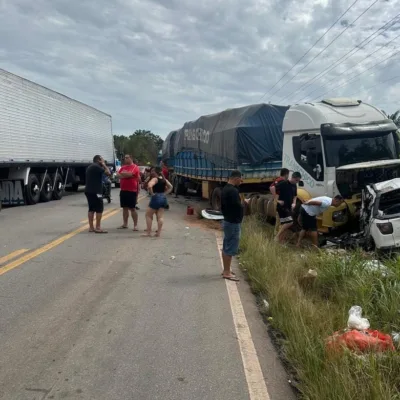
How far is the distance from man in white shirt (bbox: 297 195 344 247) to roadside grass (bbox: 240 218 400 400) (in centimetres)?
125

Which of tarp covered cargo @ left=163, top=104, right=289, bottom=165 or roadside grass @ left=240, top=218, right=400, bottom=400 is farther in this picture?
tarp covered cargo @ left=163, top=104, right=289, bottom=165

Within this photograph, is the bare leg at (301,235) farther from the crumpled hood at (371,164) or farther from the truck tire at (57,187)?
the truck tire at (57,187)

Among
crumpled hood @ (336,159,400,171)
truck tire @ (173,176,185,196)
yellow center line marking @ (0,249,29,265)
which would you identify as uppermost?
crumpled hood @ (336,159,400,171)

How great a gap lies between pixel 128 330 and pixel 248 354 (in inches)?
48.5

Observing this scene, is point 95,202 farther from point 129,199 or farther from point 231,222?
point 231,222

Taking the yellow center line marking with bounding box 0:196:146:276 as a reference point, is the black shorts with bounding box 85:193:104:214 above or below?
above

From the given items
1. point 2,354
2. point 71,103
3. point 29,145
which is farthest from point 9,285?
point 71,103

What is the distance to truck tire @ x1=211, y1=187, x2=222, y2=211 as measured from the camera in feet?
51.9

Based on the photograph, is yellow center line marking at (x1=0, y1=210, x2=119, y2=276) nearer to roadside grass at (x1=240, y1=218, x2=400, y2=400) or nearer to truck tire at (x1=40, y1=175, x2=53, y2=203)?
roadside grass at (x1=240, y1=218, x2=400, y2=400)

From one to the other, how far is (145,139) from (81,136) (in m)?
70.5

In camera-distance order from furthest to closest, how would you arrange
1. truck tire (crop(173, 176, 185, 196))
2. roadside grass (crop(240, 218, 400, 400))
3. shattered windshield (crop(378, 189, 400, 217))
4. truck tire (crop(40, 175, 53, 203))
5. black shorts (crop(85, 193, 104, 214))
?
1. truck tire (crop(173, 176, 185, 196))
2. truck tire (crop(40, 175, 53, 203))
3. black shorts (crop(85, 193, 104, 214))
4. shattered windshield (crop(378, 189, 400, 217))
5. roadside grass (crop(240, 218, 400, 400))

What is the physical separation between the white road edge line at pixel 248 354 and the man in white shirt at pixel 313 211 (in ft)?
12.3

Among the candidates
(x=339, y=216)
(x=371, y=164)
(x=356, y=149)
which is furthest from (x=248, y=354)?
(x=356, y=149)

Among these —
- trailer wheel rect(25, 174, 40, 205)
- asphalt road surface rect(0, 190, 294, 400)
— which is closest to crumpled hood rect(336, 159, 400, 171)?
asphalt road surface rect(0, 190, 294, 400)
